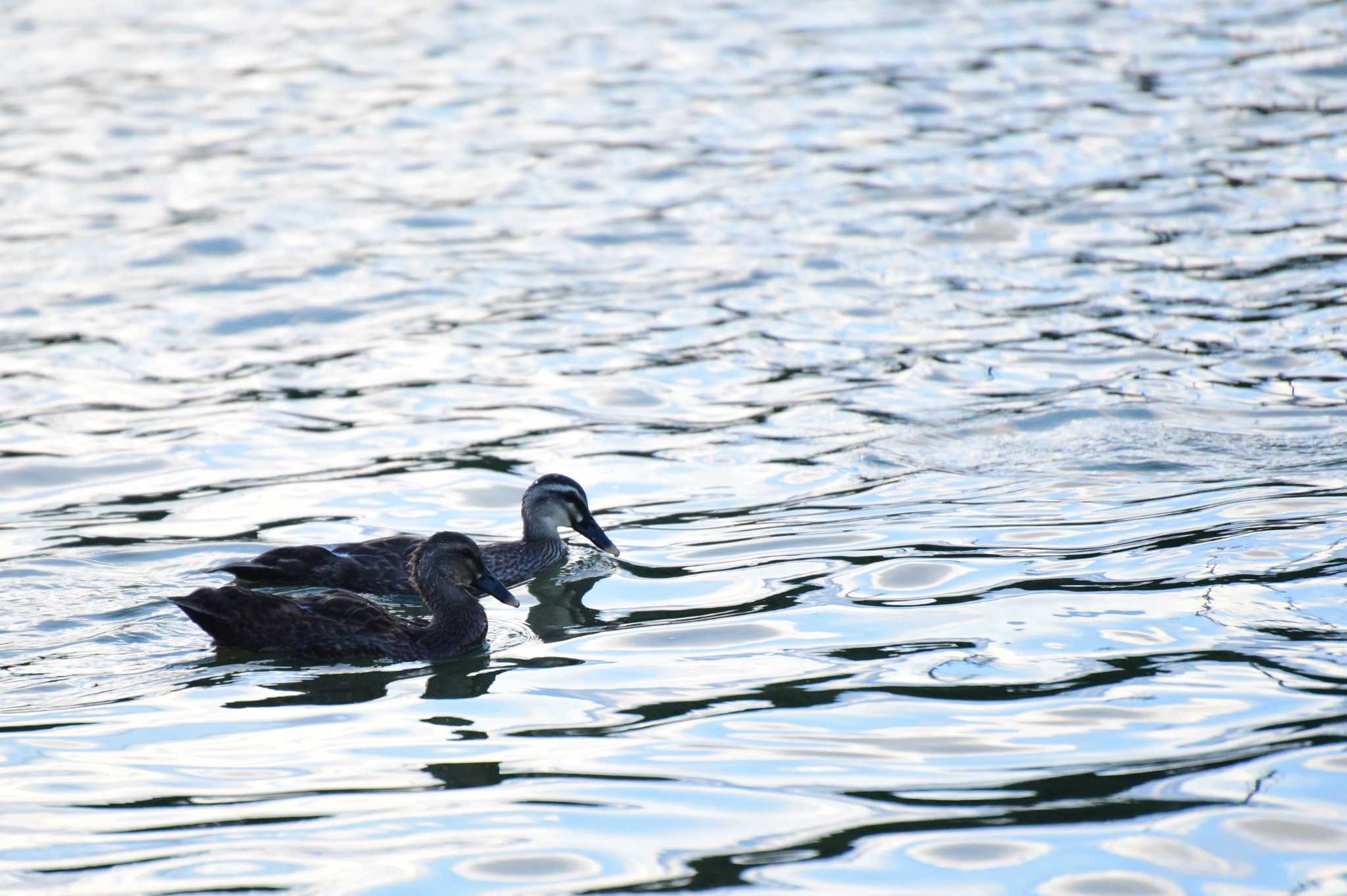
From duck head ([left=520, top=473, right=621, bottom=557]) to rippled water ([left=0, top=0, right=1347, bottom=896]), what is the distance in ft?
0.84

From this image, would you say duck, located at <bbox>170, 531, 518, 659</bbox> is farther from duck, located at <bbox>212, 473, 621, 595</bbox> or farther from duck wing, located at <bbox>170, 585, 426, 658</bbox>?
duck, located at <bbox>212, 473, 621, 595</bbox>

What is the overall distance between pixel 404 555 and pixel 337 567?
1.32ft

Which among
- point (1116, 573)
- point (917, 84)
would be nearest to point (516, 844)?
point (1116, 573)

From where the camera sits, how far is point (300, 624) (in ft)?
31.0

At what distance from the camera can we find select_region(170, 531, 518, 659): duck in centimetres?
931

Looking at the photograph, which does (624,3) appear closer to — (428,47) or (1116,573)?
(428,47)

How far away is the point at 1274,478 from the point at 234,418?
24.4 ft

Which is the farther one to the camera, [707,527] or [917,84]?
[917,84]

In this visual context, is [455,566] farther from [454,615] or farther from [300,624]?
[300,624]

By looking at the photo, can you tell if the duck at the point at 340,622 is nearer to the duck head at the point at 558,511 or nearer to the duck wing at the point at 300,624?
the duck wing at the point at 300,624

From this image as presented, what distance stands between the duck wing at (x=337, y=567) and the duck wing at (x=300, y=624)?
73cm

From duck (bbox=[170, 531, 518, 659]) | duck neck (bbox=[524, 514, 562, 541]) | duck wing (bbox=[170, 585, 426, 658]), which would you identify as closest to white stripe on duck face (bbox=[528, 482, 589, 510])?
duck neck (bbox=[524, 514, 562, 541])

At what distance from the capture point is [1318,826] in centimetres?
701

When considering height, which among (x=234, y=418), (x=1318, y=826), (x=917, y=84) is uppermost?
(x=917, y=84)
